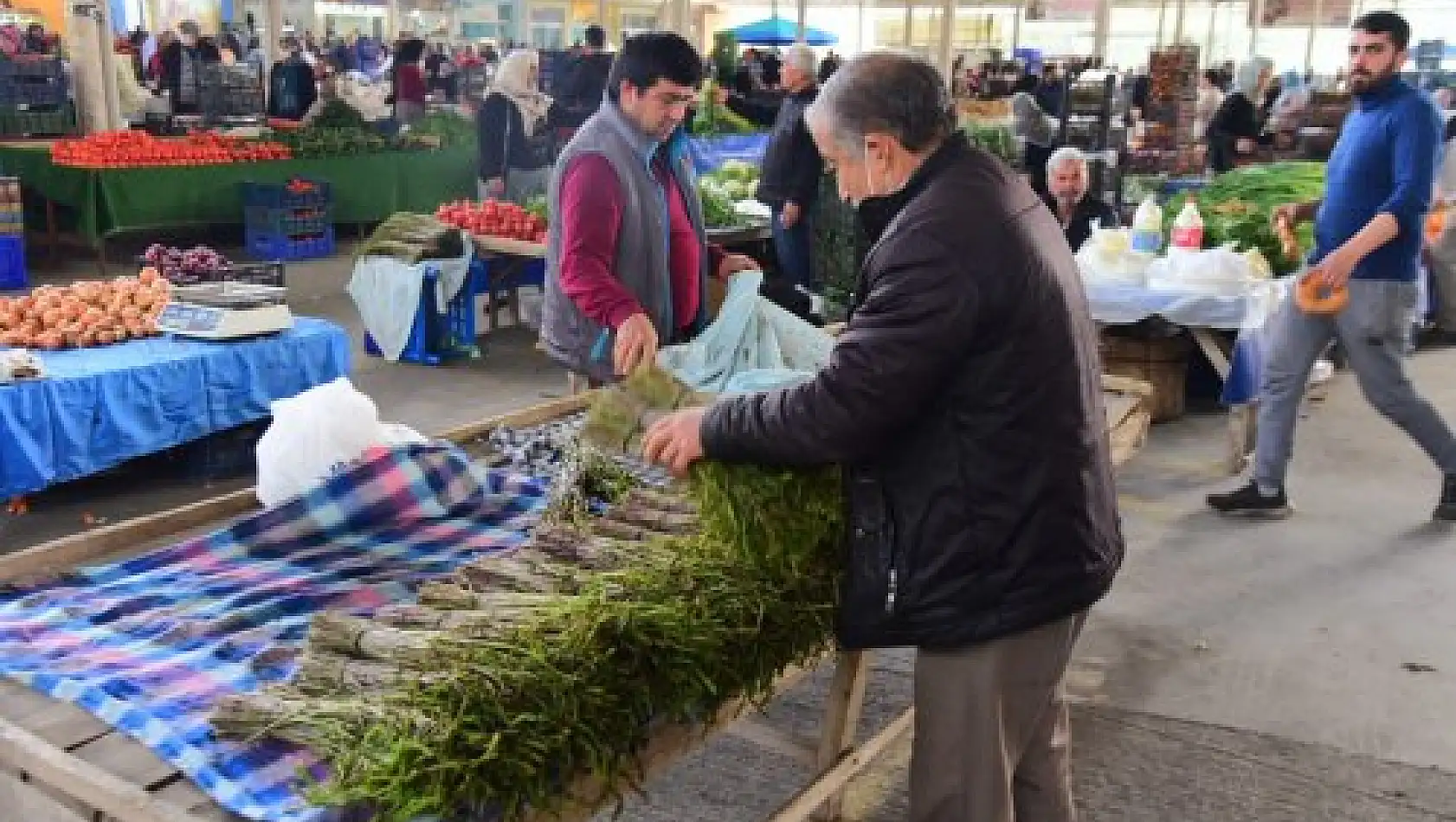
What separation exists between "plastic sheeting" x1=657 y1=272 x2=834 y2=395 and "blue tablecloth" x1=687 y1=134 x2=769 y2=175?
693cm

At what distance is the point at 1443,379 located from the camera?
7820 millimetres

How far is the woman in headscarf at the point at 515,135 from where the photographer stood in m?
10.5

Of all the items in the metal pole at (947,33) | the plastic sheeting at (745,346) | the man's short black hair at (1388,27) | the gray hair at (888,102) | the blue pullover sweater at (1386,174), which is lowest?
the plastic sheeting at (745,346)

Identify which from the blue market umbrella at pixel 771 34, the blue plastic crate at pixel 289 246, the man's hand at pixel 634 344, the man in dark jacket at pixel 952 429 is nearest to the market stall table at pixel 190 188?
the blue plastic crate at pixel 289 246

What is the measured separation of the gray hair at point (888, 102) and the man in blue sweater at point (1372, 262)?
128 inches

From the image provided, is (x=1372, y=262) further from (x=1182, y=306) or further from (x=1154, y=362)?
(x=1154, y=362)

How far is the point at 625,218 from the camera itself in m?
3.47

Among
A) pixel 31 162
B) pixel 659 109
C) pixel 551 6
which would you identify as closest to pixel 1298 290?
pixel 659 109

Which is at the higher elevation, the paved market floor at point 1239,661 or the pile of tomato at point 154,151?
the pile of tomato at point 154,151

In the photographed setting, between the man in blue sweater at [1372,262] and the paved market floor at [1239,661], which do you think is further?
the man in blue sweater at [1372,262]

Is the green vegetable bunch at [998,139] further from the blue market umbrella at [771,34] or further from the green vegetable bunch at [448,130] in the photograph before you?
the blue market umbrella at [771,34]

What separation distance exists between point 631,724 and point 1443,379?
7.44m

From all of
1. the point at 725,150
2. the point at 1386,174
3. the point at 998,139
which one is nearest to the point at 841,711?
the point at 1386,174

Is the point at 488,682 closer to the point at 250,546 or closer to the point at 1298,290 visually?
the point at 250,546
